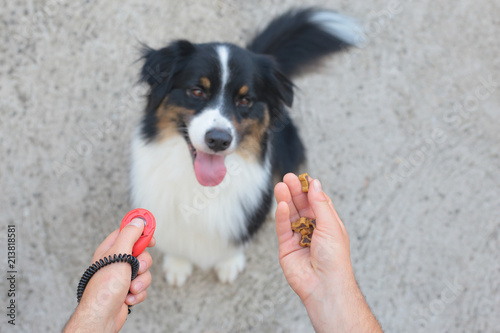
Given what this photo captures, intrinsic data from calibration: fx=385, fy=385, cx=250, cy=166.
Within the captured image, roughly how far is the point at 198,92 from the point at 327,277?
3.98 feet

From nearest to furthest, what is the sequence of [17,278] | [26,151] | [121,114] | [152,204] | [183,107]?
[183,107]
[152,204]
[17,278]
[26,151]
[121,114]

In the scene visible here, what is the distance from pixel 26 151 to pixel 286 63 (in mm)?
2050

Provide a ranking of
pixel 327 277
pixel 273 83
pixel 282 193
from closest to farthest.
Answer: pixel 327 277 → pixel 282 193 → pixel 273 83

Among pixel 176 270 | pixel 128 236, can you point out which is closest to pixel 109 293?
pixel 128 236

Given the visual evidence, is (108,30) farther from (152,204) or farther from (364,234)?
(364,234)

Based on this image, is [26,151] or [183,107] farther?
[26,151]

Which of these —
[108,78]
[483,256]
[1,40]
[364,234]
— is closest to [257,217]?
[364,234]

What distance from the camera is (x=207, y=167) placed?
2.15 metres

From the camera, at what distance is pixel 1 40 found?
2.99 meters

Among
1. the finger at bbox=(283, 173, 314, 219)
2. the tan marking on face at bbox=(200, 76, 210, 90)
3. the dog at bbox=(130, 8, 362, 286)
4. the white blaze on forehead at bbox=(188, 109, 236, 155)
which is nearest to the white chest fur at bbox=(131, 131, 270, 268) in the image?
the dog at bbox=(130, 8, 362, 286)

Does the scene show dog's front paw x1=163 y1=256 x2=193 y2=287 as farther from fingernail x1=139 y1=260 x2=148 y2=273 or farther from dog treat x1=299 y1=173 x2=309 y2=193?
dog treat x1=299 y1=173 x2=309 y2=193

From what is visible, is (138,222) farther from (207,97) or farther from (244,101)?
(244,101)

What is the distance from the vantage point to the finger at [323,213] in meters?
1.58

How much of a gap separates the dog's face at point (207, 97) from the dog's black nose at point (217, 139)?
0.01m
